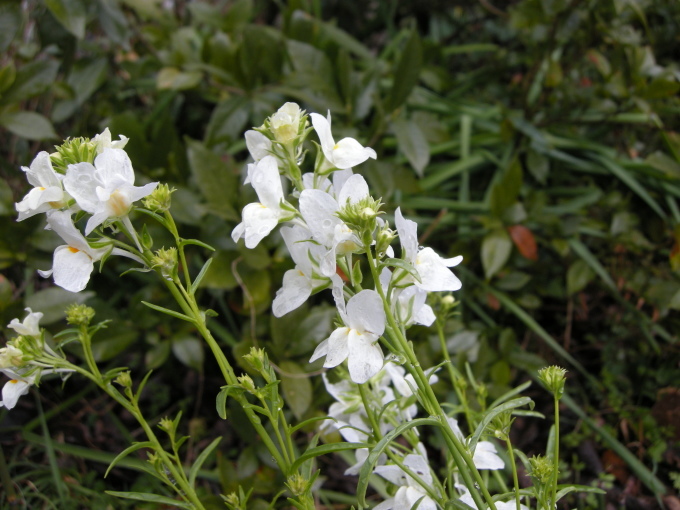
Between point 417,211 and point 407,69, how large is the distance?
47 centimetres

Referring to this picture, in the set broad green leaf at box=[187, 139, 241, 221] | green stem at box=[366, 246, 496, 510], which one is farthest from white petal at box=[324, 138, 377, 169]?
broad green leaf at box=[187, 139, 241, 221]

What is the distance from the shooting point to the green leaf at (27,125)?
1471mm

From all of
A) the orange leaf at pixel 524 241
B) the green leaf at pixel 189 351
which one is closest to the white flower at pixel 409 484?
the green leaf at pixel 189 351

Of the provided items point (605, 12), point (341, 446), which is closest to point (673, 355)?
point (605, 12)

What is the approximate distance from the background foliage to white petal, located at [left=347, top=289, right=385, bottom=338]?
64 cm

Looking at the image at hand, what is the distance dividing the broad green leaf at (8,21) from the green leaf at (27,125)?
0.54 ft

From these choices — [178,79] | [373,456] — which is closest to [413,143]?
[178,79]

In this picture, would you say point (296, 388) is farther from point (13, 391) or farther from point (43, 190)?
point (43, 190)

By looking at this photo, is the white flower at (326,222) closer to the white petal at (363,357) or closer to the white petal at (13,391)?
the white petal at (363,357)

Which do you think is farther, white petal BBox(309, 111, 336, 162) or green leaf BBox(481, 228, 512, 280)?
green leaf BBox(481, 228, 512, 280)

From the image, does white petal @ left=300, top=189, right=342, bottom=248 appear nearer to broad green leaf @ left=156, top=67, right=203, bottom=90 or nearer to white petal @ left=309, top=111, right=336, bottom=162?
white petal @ left=309, top=111, right=336, bottom=162

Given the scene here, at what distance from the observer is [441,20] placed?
2461 millimetres

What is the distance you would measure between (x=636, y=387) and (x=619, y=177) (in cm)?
65

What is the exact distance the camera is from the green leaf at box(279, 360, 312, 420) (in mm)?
1211
